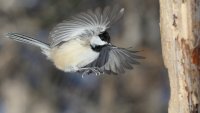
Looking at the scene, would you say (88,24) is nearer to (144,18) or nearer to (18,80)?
(18,80)

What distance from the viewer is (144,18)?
6.82 m

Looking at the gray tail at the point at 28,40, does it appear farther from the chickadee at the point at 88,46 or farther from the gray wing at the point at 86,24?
the gray wing at the point at 86,24

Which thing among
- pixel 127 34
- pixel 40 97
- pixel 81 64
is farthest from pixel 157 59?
pixel 81 64

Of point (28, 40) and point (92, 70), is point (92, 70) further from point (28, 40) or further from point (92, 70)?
point (28, 40)

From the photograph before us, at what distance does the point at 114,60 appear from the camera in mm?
3393

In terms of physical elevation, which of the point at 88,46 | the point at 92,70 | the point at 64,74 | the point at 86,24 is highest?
the point at 86,24

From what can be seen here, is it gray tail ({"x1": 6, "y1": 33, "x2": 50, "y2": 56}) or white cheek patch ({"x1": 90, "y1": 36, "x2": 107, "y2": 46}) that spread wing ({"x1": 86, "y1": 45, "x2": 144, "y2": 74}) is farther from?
gray tail ({"x1": 6, "y1": 33, "x2": 50, "y2": 56})

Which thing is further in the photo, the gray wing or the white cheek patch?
the white cheek patch

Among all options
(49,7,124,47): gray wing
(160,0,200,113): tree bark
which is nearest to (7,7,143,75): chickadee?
(49,7,124,47): gray wing

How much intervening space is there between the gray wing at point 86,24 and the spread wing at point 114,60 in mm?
186

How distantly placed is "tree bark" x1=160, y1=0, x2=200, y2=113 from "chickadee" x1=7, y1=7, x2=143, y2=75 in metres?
0.24

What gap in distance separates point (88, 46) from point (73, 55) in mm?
128

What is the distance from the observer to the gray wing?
3029mm

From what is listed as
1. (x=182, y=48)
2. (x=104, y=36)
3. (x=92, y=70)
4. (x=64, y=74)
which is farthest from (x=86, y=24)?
(x=64, y=74)
